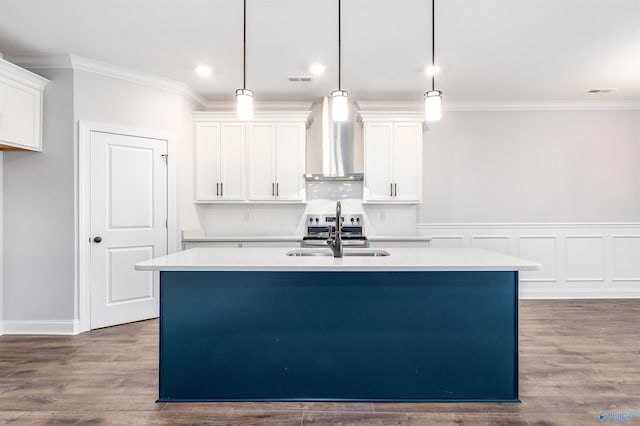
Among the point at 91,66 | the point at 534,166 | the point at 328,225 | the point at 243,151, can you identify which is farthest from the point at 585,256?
the point at 91,66

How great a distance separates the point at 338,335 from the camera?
7.43ft

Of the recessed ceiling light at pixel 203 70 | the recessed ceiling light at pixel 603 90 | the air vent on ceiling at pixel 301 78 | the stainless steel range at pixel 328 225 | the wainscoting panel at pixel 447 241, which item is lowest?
the wainscoting panel at pixel 447 241

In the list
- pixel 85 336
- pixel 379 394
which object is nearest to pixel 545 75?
pixel 379 394

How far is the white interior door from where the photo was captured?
144 inches

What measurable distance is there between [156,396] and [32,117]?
271cm

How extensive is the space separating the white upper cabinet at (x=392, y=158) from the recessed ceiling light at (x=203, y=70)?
178 cm

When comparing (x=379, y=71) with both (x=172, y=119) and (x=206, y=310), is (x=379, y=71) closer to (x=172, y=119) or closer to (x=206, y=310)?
(x=172, y=119)

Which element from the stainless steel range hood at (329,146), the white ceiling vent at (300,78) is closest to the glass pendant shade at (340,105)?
the white ceiling vent at (300,78)

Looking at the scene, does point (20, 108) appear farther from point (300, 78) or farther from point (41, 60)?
point (300, 78)

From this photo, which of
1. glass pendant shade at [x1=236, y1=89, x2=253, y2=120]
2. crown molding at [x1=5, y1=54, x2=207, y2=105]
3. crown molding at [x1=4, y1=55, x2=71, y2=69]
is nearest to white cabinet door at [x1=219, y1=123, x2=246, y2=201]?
crown molding at [x1=5, y1=54, x2=207, y2=105]

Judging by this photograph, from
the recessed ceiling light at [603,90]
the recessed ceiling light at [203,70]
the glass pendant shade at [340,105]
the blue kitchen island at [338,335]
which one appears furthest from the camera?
the recessed ceiling light at [603,90]

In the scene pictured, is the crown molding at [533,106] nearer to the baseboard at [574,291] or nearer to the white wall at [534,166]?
the white wall at [534,166]

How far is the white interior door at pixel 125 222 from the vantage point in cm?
366

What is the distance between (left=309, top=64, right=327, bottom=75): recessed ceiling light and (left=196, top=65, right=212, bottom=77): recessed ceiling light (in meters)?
1.02
